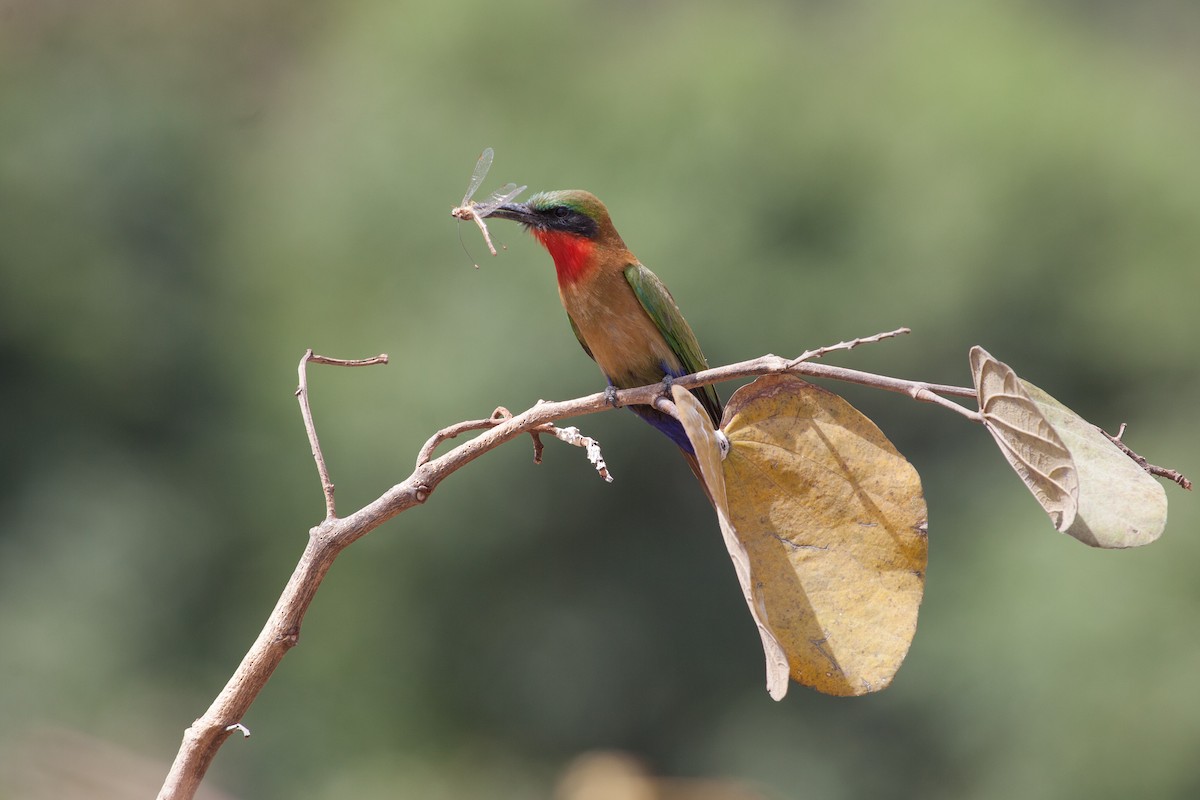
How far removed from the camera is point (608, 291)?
2586mm

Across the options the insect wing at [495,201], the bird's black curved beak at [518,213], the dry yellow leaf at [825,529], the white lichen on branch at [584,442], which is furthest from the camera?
the bird's black curved beak at [518,213]

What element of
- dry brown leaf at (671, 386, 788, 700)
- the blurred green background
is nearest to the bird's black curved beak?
dry brown leaf at (671, 386, 788, 700)

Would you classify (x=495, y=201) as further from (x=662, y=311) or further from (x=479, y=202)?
(x=662, y=311)

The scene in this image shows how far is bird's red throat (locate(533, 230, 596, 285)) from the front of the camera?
2541 millimetres

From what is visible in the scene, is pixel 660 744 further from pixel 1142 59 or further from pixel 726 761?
pixel 1142 59

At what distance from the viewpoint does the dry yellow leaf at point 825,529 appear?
1040 millimetres

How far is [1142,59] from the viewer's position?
438 inches

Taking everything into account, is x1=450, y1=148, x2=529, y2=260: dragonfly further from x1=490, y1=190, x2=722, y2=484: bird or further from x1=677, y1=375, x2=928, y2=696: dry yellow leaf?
x1=677, y1=375, x2=928, y2=696: dry yellow leaf

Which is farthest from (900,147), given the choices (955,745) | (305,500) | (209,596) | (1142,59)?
(209,596)

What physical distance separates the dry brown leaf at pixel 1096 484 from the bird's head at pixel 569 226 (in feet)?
5.17

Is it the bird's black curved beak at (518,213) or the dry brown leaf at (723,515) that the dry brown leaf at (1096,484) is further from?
the bird's black curved beak at (518,213)

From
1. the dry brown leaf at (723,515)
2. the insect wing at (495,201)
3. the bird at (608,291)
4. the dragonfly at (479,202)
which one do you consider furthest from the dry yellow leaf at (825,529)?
the bird at (608,291)

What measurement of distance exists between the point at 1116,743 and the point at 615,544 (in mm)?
4104

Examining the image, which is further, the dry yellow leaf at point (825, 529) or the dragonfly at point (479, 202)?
the dragonfly at point (479, 202)
